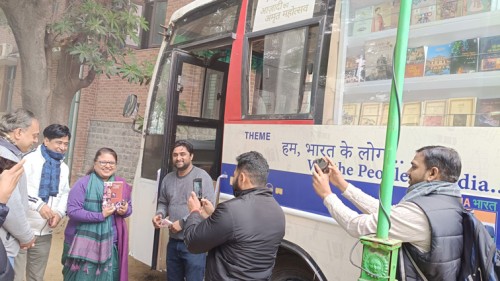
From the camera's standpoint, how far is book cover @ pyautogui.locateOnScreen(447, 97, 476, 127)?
2412 millimetres

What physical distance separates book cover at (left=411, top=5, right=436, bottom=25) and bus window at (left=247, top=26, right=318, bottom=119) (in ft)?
2.27

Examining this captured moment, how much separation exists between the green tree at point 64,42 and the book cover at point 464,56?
4858 mm

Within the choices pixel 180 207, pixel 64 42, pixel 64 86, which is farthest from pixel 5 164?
pixel 64 86

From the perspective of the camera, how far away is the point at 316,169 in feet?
7.94

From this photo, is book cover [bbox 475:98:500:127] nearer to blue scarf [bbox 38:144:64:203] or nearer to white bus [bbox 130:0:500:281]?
white bus [bbox 130:0:500:281]

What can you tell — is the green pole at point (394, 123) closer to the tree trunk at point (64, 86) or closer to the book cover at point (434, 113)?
the book cover at point (434, 113)

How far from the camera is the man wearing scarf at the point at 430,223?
1.95m

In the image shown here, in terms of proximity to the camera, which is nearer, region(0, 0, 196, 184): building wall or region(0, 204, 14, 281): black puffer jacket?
region(0, 204, 14, 281): black puffer jacket

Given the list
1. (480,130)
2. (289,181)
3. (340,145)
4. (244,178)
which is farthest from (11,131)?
(480,130)

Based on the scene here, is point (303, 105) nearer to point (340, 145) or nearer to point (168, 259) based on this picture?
point (340, 145)

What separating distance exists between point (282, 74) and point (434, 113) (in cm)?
124

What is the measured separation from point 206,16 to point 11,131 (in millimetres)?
2171

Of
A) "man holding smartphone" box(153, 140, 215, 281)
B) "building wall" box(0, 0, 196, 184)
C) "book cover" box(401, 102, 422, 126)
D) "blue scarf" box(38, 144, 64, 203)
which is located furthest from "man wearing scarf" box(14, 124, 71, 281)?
"building wall" box(0, 0, 196, 184)

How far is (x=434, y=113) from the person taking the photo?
2.57 meters
